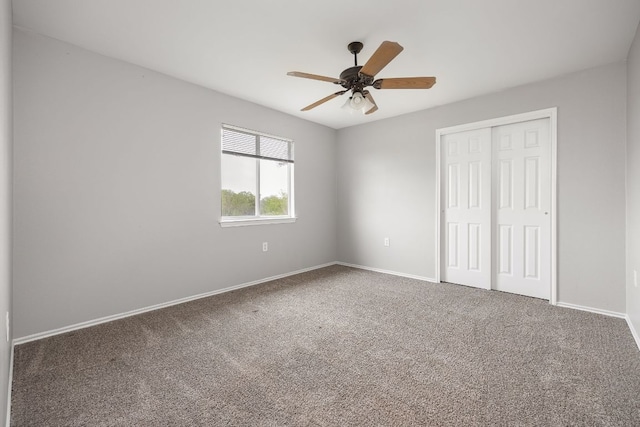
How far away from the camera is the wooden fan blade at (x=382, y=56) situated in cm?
181

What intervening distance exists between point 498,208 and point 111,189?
412 cm

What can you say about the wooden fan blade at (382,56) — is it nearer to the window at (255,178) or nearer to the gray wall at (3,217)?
the gray wall at (3,217)

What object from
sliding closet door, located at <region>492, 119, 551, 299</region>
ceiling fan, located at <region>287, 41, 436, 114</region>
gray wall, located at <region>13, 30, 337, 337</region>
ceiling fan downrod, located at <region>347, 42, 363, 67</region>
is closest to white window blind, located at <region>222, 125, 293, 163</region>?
gray wall, located at <region>13, 30, 337, 337</region>

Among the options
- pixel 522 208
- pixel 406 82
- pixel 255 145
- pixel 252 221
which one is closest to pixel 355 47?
pixel 406 82

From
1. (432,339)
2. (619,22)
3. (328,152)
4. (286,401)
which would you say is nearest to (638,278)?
(432,339)

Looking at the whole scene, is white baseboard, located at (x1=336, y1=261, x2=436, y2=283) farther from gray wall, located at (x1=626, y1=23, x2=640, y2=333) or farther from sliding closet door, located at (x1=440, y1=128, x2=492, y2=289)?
gray wall, located at (x1=626, y1=23, x2=640, y2=333)

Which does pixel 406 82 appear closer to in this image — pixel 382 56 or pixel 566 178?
pixel 382 56

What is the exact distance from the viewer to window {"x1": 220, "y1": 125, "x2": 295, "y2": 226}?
11.8 ft

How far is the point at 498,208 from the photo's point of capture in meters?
3.48

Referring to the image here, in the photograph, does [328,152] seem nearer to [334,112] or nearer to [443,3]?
[334,112]

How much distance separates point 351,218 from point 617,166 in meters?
3.17

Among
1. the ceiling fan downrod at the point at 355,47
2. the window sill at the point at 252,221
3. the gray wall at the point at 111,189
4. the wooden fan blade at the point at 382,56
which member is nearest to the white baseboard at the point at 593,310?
the wooden fan blade at the point at 382,56

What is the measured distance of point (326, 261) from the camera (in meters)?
4.91

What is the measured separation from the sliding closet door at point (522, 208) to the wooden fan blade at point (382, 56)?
7.14ft
